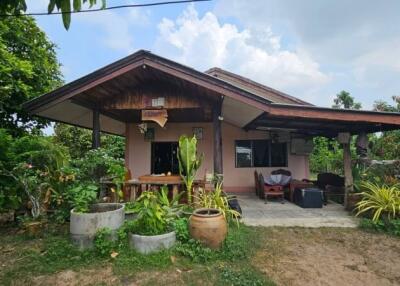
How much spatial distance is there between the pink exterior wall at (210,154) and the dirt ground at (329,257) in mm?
4808

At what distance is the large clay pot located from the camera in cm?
406

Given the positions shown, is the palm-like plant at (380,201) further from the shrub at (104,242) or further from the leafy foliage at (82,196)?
the leafy foliage at (82,196)

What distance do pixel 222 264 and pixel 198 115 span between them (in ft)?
19.1

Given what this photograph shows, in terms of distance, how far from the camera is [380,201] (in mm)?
5777

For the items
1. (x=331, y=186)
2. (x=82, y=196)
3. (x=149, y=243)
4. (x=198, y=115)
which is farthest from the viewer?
(x=198, y=115)

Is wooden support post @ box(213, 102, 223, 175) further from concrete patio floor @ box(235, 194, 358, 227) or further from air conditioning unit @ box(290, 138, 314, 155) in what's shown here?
air conditioning unit @ box(290, 138, 314, 155)

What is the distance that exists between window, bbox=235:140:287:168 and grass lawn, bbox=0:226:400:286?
5.43m

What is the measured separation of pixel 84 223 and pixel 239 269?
7.94 ft

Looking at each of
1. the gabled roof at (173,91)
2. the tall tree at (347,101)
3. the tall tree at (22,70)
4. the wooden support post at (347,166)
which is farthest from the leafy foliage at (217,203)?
the tall tree at (347,101)

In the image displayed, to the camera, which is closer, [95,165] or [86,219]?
[86,219]

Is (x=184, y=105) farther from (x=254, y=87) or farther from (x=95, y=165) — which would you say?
(x=254, y=87)

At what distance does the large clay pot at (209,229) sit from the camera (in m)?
4.06

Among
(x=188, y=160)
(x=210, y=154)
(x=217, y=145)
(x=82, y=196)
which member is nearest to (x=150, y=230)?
(x=82, y=196)

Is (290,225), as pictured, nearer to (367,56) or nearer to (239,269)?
(239,269)
